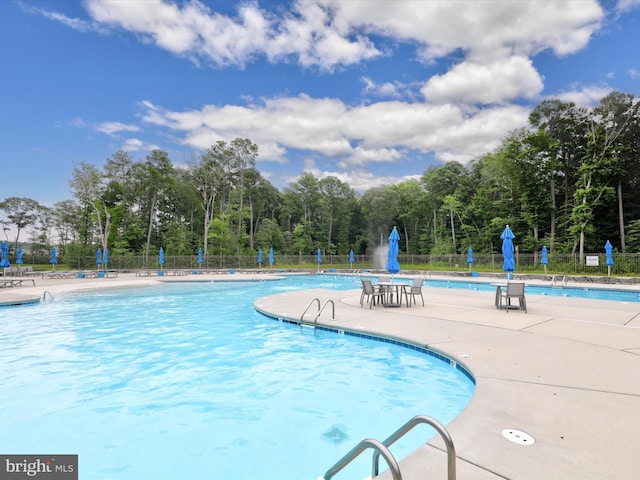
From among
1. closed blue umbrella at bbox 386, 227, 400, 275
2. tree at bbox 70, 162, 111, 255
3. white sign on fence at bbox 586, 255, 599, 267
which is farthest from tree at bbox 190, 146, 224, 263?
white sign on fence at bbox 586, 255, 599, 267

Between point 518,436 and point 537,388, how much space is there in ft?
4.54

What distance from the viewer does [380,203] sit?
156 ft

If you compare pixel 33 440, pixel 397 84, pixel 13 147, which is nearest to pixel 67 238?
pixel 13 147

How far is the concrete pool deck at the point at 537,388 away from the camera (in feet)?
7.95

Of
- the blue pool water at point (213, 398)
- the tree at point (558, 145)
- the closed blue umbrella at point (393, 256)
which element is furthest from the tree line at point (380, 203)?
the blue pool water at point (213, 398)

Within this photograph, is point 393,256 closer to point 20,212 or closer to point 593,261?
point 593,261

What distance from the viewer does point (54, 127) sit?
3288cm

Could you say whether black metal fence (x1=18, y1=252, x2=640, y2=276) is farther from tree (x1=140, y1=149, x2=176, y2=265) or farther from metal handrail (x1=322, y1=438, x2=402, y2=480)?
metal handrail (x1=322, y1=438, x2=402, y2=480)

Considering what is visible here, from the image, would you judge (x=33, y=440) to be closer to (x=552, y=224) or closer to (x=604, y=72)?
(x=552, y=224)

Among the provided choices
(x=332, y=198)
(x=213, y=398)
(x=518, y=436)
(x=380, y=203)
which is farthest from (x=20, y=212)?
(x=518, y=436)

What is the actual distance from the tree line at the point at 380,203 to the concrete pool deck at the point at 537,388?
23.0 metres

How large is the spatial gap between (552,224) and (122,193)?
156ft

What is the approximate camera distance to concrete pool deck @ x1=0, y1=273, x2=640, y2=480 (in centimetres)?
242

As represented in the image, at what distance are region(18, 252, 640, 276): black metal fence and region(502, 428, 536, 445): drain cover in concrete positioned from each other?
2447cm
